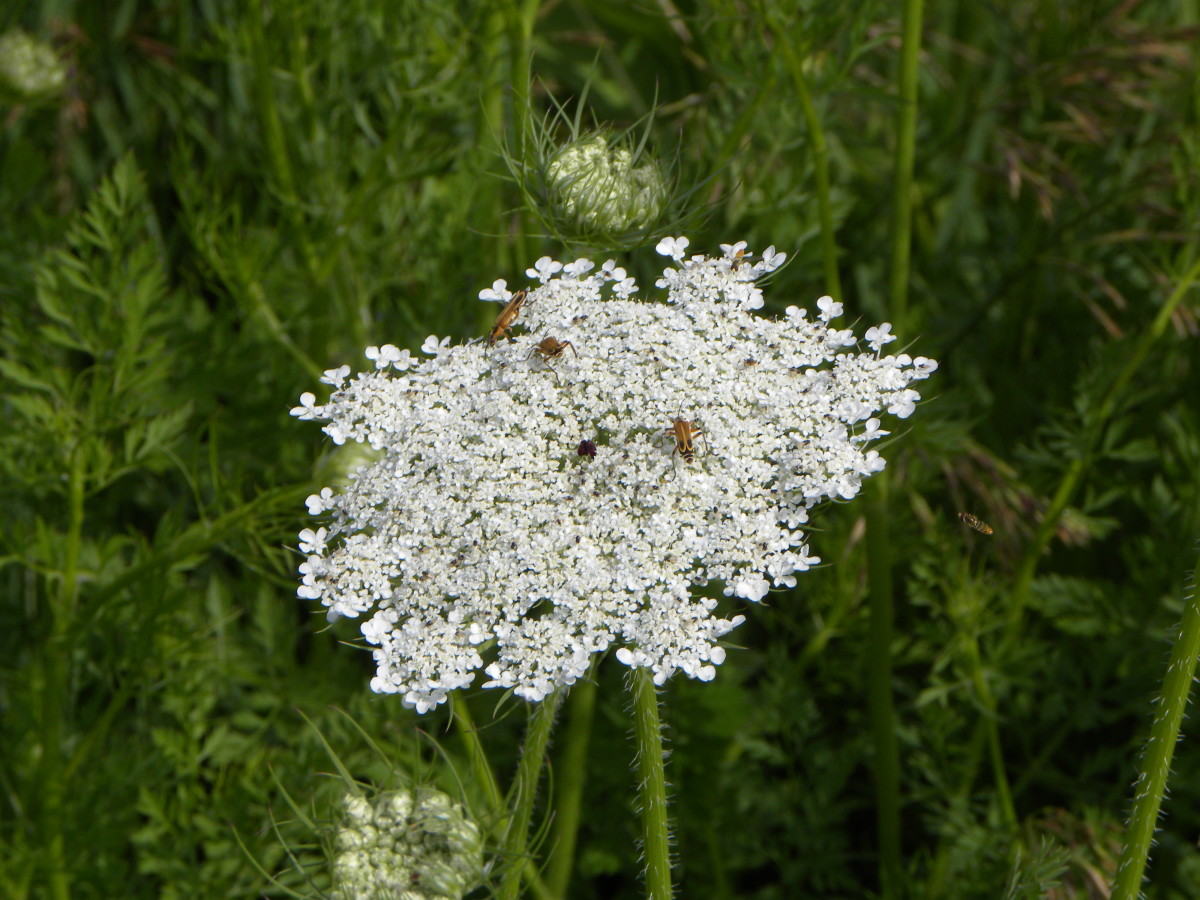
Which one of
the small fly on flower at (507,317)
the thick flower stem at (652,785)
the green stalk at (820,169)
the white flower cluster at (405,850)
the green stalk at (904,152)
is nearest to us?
the white flower cluster at (405,850)

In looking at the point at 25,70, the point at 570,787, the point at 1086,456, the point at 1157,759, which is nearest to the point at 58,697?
the point at 570,787

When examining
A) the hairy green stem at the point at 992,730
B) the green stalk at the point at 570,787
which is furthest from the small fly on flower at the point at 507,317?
the hairy green stem at the point at 992,730

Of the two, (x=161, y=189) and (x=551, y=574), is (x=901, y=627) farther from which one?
(x=161, y=189)

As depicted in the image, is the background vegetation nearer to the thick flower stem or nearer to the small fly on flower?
the small fly on flower

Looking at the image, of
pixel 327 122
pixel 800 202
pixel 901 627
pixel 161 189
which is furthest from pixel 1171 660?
pixel 161 189

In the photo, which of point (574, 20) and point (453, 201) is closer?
point (453, 201)

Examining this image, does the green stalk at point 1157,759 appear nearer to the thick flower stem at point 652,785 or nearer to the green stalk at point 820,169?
the thick flower stem at point 652,785

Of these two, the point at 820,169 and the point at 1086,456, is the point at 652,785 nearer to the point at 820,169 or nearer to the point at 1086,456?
the point at 820,169
